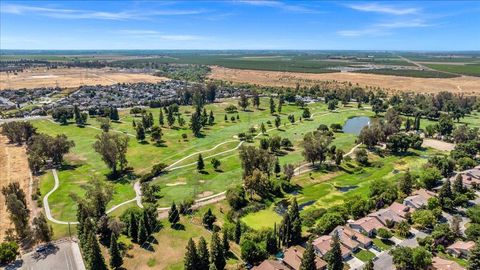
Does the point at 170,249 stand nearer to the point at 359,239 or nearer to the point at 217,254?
the point at 217,254

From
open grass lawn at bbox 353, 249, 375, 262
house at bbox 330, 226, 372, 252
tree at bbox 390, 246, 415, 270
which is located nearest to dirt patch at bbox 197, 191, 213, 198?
house at bbox 330, 226, 372, 252

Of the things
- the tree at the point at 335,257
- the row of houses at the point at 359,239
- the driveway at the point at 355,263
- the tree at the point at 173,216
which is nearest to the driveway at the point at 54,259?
the tree at the point at 173,216

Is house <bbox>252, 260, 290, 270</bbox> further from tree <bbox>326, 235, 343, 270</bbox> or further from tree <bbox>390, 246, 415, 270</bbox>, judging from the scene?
tree <bbox>390, 246, 415, 270</bbox>

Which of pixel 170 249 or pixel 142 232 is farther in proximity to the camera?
pixel 142 232

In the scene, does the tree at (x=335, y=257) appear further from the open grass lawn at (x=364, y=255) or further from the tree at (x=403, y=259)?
the tree at (x=403, y=259)

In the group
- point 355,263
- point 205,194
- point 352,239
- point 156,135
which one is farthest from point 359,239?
point 156,135

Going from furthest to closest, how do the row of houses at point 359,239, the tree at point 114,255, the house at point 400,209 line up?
the house at point 400,209, the tree at point 114,255, the row of houses at point 359,239
